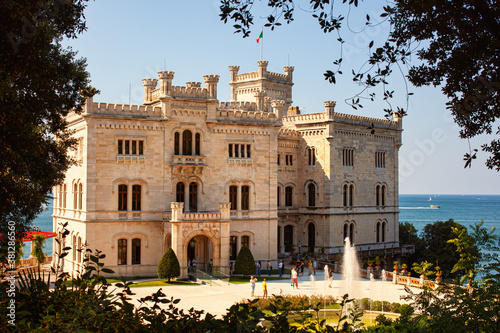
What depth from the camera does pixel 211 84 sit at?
42.8 meters

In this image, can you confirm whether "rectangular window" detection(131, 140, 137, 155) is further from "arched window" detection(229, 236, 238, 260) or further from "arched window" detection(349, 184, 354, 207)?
"arched window" detection(349, 184, 354, 207)

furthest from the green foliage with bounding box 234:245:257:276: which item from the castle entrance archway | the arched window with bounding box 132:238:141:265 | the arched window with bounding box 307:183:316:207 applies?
the arched window with bounding box 307:183:316:207

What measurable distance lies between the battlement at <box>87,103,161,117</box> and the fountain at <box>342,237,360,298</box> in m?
18.8

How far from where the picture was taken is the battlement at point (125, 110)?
39.1 meters

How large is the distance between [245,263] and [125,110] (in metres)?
14.4

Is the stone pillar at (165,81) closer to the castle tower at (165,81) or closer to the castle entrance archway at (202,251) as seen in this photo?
the castle tower at (165,81)

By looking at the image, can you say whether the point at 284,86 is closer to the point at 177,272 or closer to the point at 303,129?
the point at 303,129

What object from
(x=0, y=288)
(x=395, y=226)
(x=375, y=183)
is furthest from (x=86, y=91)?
(x=395, y=226)

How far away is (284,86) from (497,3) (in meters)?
52.4

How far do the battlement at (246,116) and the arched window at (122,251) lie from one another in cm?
1218

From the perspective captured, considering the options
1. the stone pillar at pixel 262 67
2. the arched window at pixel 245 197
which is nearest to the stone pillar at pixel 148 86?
the arched window at pixel 245 197

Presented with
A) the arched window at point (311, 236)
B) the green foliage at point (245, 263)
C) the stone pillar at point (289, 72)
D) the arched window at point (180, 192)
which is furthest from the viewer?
the stone pillar at point (289, 72)

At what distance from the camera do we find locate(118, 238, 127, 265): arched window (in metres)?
39.3

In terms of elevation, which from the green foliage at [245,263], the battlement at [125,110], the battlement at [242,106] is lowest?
the green foliage at [245,263]
